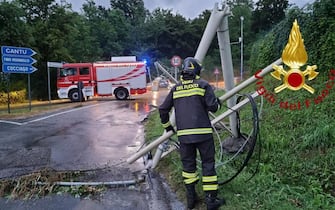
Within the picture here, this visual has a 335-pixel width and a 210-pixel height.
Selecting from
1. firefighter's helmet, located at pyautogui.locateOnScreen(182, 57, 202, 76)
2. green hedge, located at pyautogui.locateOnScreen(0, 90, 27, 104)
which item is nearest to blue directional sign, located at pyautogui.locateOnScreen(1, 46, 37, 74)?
green hedge, located at pyautogui.locateOnScreen(0, 90, 27, 104)

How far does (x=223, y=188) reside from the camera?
429 cm

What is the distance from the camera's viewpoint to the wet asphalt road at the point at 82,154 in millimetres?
4258

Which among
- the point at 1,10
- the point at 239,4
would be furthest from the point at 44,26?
the point at 239,4

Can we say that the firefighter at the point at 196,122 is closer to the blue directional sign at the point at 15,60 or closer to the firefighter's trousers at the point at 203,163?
the firefighter's trousers at the point at 203,163

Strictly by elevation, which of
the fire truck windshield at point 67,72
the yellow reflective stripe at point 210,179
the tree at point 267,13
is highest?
the tree at point 267,13

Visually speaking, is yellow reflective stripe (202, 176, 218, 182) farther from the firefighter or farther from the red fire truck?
the red fire truck

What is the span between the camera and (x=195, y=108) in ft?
12.1

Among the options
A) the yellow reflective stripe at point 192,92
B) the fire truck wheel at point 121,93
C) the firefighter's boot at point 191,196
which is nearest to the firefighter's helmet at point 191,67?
the yellow reflective stripe at point 192,92

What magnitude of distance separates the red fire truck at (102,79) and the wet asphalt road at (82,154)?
34.1 feet

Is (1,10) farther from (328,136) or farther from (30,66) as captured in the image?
(328,136)

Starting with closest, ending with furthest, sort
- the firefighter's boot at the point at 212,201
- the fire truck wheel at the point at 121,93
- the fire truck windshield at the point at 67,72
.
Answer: the firefighter's boot at the point at 212,201
the fire truck windshield at the point at 67,72
the fire truck wheel at the point at 121,93

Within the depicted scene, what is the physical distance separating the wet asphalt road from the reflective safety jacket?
1002 millimetres

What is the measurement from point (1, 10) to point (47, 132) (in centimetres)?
1579

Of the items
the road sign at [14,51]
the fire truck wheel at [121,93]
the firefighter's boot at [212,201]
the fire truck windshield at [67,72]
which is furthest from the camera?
the fire truck wheel at [121,93]
